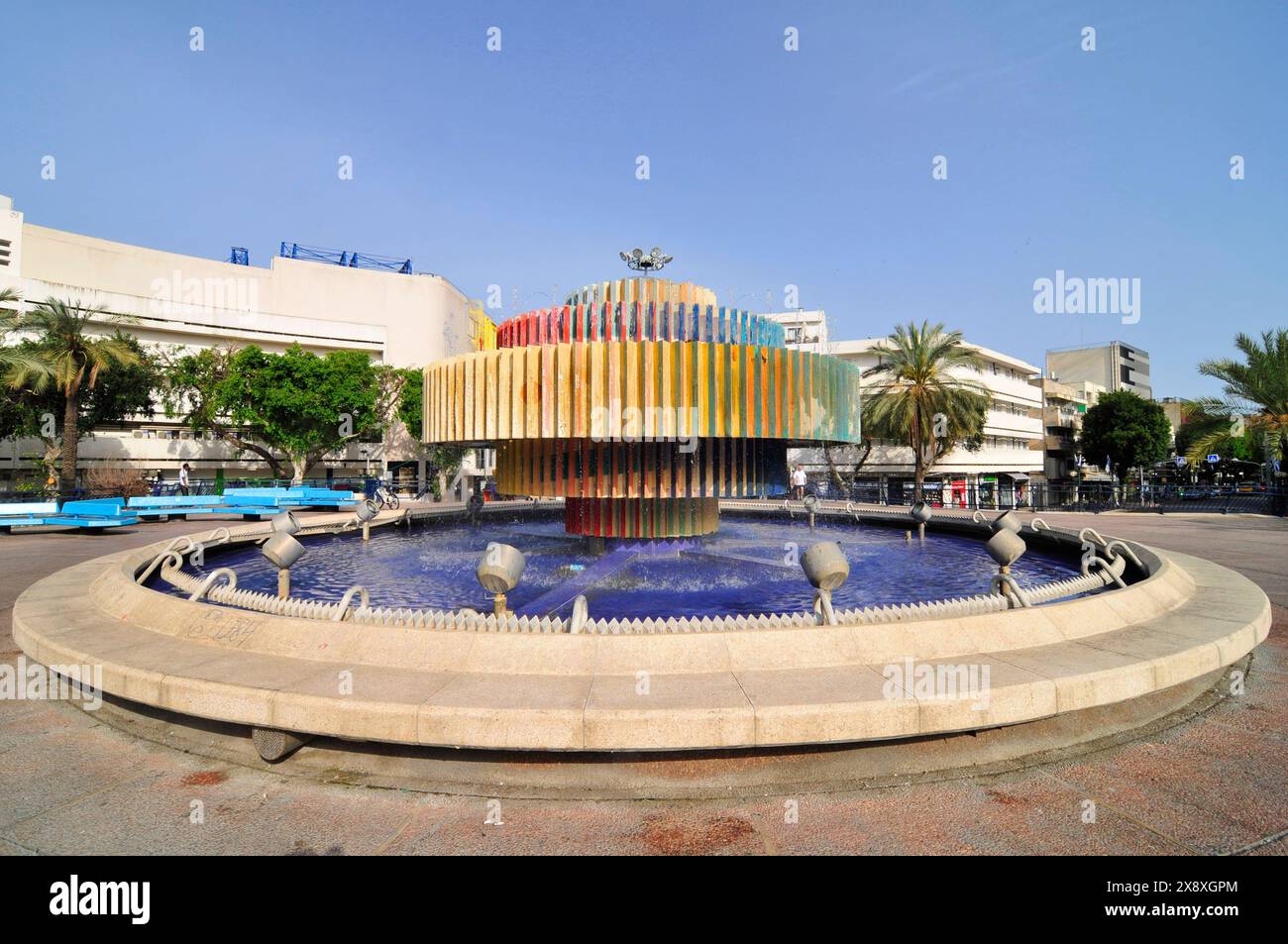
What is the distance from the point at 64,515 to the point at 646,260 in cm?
1874

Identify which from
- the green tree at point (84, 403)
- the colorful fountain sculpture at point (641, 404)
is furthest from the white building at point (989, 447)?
the green tree at point (84, 403)

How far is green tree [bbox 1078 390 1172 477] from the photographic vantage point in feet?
181

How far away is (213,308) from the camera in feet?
158

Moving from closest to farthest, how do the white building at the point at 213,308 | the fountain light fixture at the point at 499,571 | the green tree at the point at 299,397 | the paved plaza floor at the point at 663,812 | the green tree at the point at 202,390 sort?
the paved plaza floor at the point at 663,812 → the fountain light fixture at the point at 499,571 → the green tree at the point at 299,397 → the green tree at the point at 202,390 → the white building at the point at 213,308

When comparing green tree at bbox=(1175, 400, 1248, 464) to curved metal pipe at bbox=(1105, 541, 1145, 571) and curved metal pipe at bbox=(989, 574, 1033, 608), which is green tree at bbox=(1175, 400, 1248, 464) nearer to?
curved metal pipe at bbox=(1105, 541, 1145, 571)

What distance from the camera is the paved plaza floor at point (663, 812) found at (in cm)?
313

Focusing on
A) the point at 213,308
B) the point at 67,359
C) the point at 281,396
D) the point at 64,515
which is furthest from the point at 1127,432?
the point at 213,308

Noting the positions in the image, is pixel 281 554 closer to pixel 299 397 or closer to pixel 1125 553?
pixel 1125 553

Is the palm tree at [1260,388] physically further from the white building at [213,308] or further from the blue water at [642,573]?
the white building at [213,308]

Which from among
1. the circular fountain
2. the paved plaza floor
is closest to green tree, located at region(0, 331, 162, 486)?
the circular fountain

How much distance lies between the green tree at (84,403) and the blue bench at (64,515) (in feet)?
52.9

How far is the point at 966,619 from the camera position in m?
4.88

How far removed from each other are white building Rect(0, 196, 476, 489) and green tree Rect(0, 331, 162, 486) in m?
5.68
